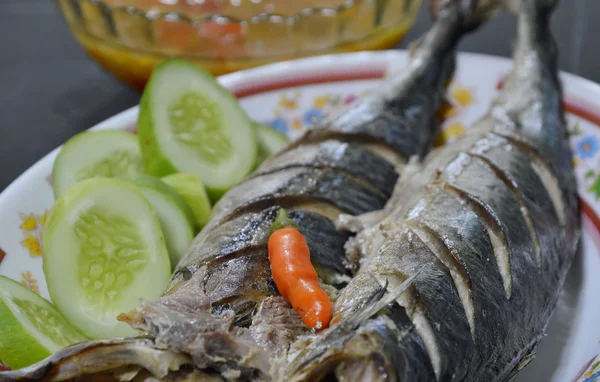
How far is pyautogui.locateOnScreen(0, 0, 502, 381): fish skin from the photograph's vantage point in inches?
53.5

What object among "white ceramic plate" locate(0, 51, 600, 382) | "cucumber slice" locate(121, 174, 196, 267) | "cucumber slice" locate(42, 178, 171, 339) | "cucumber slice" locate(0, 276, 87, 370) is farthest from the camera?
"cucumber slice" locate(121, 174, 196, 267)

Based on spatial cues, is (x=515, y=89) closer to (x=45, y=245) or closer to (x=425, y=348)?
(x=425, y=348)

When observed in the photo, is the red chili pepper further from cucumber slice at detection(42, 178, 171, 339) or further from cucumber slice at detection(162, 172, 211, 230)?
cucumber slice at detection(162, 172, 211, 230)

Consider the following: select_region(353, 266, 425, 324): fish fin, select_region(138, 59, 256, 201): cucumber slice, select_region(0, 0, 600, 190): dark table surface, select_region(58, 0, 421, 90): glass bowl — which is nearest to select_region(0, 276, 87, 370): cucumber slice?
select_region(138, 59, 256, 201): cucumber slice

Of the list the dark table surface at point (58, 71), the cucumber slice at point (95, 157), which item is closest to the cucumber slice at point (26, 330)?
the cucumber slice at point (95, 157)

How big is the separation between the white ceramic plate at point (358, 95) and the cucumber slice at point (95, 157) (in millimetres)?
107

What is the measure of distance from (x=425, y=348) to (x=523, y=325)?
46 cm

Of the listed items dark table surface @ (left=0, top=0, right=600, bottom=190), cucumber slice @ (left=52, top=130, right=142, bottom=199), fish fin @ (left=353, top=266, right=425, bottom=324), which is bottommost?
dark table surface @ (left=0, top=0, right=600, bottom=190)

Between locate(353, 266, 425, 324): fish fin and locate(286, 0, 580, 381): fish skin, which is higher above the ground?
locate(353, 266, 425, 324): fish fin

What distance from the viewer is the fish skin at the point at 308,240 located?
4.46 feet

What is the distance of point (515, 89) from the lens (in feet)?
8.43

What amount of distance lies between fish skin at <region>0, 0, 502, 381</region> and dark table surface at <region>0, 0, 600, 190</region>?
1330 mm

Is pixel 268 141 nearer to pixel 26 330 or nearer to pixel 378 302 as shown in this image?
pixel 26 330

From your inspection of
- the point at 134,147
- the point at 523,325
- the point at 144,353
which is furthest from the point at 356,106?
the point at 144,353
